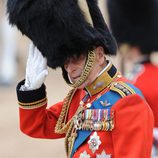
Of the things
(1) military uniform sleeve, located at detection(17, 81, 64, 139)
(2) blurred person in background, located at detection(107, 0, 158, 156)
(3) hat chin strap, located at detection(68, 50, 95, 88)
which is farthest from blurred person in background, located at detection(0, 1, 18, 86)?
(3) hat chin strap, located at detection(68, 50, 95, 88)

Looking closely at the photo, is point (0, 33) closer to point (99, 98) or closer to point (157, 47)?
point (157, 47)

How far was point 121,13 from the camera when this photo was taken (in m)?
5.50

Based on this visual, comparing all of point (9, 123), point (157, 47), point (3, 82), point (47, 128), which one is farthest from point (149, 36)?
point (3, 82)

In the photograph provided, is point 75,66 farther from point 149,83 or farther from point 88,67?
point 149,83

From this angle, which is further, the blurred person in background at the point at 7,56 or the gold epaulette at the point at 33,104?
the blurred person in background at the point at 7,56

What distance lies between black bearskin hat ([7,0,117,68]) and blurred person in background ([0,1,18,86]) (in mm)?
8284

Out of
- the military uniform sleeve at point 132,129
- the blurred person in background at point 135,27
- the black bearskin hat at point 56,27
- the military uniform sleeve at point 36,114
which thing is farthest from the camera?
the blurred person in background at point 135,27

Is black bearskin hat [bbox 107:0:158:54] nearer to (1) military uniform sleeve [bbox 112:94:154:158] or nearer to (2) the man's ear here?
(2) the man's ear

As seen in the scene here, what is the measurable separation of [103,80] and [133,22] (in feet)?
8.09

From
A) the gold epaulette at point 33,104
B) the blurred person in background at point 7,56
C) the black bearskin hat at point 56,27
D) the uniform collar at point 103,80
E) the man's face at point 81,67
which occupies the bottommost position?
the blurred person in background at point 7,56

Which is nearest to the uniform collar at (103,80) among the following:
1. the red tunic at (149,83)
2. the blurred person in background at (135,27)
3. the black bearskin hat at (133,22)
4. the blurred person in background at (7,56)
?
the red tunic at (149,83)

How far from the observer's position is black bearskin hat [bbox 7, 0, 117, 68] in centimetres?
302

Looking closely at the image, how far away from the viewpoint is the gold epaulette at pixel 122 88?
9.98 ft

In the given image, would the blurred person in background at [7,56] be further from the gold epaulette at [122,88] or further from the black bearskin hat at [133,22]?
the gold epaulette at [122,88]
